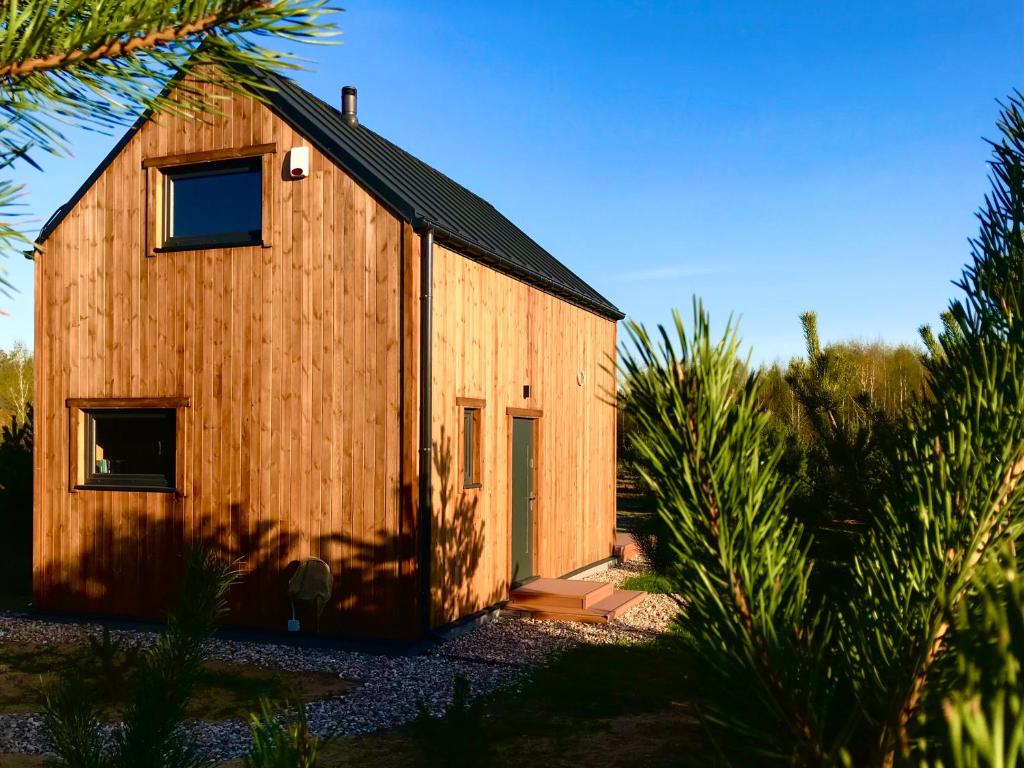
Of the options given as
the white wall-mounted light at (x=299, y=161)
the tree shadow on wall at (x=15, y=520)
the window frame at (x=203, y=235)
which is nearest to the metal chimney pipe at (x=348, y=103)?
the window frame at (x=203, y=235)

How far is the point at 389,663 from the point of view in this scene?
8.10 metres

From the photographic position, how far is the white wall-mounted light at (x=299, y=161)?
9.28 m

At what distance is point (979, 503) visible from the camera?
1089 millimetres

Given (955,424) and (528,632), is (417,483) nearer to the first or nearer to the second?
(528,632)

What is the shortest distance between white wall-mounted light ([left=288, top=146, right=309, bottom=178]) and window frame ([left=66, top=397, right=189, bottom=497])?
2871 millimetres

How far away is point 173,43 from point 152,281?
30.3 feet

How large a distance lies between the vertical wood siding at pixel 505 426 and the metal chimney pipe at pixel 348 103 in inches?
139

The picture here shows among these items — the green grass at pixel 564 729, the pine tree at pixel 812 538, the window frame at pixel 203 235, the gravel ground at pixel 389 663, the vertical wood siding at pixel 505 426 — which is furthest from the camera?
the window frame at pixel 203 235

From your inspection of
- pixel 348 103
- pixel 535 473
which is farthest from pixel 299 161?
pixel 535 473

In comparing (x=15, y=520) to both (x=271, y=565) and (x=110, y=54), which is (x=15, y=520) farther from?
(x=110, y=54)

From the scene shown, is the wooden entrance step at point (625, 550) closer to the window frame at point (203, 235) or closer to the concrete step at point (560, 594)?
Result: the concrete step at point (560, 594)

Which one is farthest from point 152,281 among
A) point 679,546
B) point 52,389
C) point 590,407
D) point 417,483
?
point 679,546

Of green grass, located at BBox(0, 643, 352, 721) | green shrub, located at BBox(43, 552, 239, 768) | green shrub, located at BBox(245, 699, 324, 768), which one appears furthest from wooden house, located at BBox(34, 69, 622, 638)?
green shrub, located at BBox(245, 699, 324, 768)

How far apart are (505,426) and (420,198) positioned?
2.99 meters
